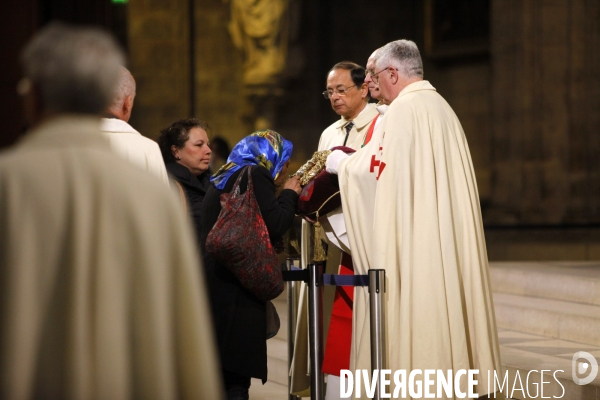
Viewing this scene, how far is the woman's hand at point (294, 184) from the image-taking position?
416cm

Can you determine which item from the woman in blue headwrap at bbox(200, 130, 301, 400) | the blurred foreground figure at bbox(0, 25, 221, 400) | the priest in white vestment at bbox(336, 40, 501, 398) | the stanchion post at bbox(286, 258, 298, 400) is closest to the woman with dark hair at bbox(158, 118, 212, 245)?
the woman in blue headwrap at bbox(200, 130, 301, 400)

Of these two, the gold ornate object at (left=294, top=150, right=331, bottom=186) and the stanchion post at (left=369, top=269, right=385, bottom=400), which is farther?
the gold ornate object at (left=294, top=150, right=331, bottom=186)

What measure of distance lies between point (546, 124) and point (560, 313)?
6.01 m

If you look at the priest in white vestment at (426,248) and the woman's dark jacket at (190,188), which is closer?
the priest in white vestment at (426,248)

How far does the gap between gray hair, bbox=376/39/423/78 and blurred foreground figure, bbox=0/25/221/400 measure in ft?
7.96

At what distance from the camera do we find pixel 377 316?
3.74 meters

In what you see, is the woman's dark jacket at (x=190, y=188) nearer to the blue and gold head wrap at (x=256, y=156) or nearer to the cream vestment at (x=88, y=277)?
the blue and gold head wrap at (x=256, y=156)

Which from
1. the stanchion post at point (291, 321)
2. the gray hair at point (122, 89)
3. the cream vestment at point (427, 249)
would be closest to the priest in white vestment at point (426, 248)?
the cream vestment at point (427, 249)

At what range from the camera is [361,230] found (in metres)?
4.07

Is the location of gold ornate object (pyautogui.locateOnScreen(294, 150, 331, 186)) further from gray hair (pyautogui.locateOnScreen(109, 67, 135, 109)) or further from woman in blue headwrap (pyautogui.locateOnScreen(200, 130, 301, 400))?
gray hair (pyautogui.locateOnScreen(109, 67, 135, 109))

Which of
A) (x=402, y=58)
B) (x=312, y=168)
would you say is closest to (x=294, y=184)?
(x=312, y=168)

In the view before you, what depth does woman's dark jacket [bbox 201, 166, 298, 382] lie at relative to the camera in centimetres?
387

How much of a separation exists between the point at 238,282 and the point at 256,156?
57cm

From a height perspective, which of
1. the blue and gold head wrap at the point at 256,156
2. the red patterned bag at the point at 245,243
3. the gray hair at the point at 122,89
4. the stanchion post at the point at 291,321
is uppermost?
the gray hair at the point at 122,89
